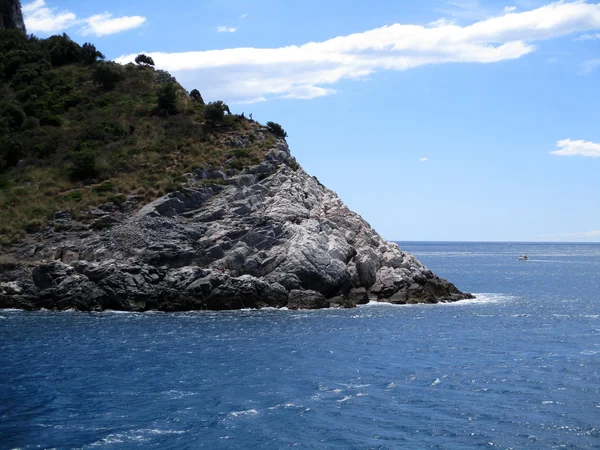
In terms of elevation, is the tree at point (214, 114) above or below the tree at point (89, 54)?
below

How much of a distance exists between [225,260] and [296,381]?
27.8 metres

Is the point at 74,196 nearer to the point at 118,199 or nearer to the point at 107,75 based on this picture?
the point at 118,199

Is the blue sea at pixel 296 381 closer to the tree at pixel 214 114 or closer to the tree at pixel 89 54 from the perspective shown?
the tree at pixel 214 114

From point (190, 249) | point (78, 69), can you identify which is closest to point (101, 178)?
point (190, 249)

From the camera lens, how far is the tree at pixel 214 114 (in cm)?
8256

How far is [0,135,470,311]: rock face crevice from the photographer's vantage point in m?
57.0

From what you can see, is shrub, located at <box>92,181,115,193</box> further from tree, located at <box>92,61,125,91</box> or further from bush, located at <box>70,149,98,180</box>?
tree, located at <box>92,61,125,91</box>

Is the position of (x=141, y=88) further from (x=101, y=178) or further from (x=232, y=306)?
(x=232, y=306)

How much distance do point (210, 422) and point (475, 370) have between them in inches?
633

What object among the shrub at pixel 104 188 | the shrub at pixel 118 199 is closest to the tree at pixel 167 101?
the shrub at pixel 104 188

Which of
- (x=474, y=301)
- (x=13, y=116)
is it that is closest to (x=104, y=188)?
(x=13, y=116)

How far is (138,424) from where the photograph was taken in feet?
85.7

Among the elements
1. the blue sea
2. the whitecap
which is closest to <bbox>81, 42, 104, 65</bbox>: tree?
the blue sea

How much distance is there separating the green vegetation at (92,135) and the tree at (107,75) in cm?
14
